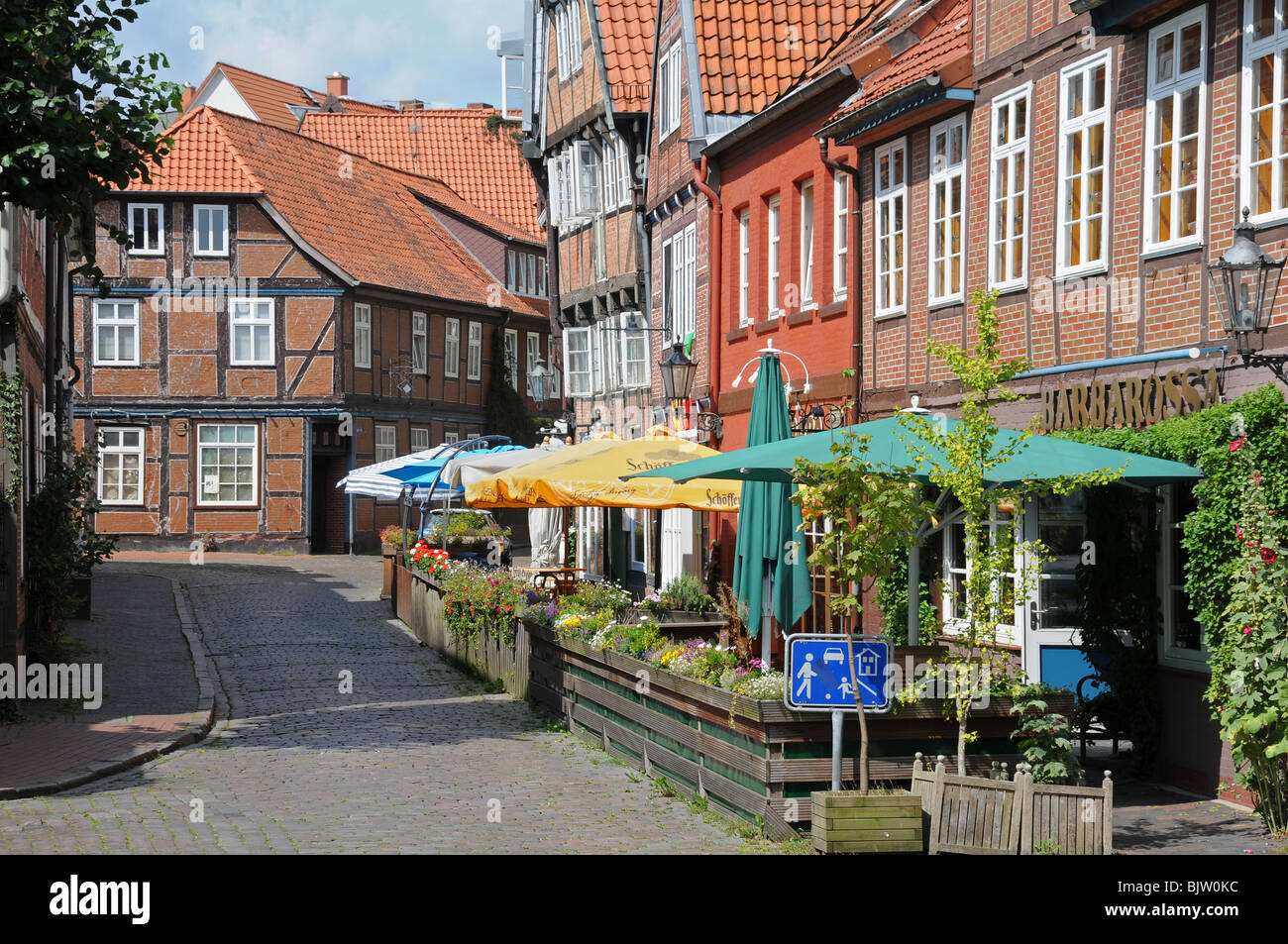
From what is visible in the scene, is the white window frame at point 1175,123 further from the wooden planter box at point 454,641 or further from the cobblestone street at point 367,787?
the wooden planter box at point 454,641

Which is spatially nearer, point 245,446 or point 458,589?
point 458,589

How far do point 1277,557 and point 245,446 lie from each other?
30.4 metres

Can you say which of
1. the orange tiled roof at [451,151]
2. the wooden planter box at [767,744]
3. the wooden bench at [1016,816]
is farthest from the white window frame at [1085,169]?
the orange tiled roof at [451,151]

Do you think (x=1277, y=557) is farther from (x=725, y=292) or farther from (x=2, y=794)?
(x=725, y=292)

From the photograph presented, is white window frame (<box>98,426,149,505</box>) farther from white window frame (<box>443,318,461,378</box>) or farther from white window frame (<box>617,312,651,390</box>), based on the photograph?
white window frame (<box>617,312,651,390</box>)

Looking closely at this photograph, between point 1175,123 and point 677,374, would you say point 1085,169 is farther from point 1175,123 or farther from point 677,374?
point 677,374

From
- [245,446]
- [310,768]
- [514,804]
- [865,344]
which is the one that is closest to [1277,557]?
[514,804]

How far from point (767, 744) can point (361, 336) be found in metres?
31.0

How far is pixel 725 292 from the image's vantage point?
826 inches

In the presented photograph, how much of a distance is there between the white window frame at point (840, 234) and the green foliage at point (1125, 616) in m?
6.47

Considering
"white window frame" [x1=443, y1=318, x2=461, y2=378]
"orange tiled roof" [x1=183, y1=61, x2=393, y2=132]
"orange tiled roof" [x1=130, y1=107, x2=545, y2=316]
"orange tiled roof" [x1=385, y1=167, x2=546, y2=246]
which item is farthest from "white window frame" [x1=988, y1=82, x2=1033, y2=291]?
"orange tiled roof" [x1=183, y1=61, x2=393, y2=132]

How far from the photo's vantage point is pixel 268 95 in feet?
171

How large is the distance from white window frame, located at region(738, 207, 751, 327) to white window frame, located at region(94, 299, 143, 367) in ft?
65.7

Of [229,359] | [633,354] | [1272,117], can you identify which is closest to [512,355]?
[229,359]
